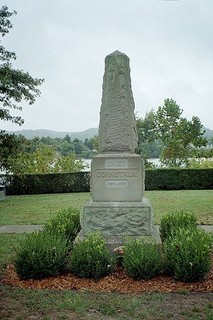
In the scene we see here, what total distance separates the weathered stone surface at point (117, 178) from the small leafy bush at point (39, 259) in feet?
4.47

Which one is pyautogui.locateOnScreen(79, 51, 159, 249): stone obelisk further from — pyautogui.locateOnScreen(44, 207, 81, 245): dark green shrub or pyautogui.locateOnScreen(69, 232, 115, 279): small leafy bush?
pyautogui.locateOnScreen(69, 232, 115, 279): small leafy bush

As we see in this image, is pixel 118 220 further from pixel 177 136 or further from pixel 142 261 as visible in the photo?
pixel 177 136

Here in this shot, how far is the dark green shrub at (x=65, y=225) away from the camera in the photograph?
669cm

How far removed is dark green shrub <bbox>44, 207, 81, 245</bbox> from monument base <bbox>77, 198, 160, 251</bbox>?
399 mm

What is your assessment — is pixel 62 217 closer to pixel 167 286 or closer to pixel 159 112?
pixel 167 286

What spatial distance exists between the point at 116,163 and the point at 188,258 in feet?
6.92

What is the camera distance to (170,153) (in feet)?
106

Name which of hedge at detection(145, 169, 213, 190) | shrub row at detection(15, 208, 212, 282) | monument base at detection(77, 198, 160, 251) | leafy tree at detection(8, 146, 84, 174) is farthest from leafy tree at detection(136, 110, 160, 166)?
shrub row at detection(15, 208, 212, 282)

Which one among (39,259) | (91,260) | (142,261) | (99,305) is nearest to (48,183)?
(39,259)

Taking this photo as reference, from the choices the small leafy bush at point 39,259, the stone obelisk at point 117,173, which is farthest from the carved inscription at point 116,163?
the small leafy bush at point 39,259

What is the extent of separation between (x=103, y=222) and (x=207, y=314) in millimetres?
2649

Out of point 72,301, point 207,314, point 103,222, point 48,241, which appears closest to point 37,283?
point 48,241

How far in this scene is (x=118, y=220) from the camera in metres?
6.50

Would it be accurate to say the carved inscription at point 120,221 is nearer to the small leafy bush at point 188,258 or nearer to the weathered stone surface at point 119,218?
the weathered stone surface at point 119,218
